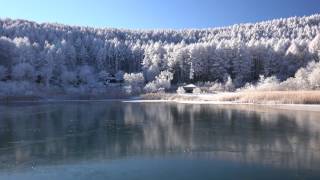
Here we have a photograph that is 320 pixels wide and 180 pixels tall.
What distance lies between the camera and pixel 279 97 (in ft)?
185

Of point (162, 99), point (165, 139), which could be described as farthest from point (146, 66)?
point (165, 139)

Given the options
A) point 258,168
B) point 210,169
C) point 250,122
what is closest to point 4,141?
point 210,169

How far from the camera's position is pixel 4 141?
1069 inches

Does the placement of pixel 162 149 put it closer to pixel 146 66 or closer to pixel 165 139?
pixel 165 139

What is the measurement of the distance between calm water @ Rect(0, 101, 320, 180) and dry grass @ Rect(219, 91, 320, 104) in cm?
1468

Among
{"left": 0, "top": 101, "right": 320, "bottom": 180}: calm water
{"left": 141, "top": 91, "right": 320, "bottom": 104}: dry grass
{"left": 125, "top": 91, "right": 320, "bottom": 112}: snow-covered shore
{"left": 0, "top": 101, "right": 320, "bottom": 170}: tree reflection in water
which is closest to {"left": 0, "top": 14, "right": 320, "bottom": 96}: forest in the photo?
{"left": 125, "top": 91, "right": 320, "bottom": 112}: snow-covered shore

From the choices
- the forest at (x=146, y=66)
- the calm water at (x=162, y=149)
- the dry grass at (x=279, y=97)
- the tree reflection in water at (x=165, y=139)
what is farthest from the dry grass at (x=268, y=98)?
the calm water at (x=162, y=149)

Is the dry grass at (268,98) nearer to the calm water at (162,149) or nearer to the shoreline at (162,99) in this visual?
the shoreline at (162,99)

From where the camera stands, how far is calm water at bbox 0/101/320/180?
60.1ft

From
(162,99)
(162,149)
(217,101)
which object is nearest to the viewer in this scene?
(162,149)

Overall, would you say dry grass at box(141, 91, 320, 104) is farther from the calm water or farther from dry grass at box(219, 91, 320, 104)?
the calm water

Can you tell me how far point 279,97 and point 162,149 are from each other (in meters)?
35.5

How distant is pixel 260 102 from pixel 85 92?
39.6m

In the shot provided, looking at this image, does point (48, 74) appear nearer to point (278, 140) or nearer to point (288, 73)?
point (288, 73)
